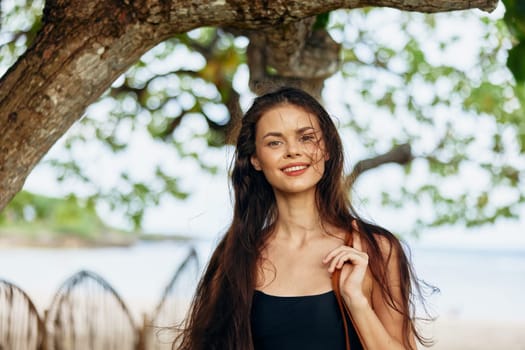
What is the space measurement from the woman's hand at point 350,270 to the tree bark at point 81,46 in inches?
34.7

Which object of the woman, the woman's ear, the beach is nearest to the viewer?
the woman

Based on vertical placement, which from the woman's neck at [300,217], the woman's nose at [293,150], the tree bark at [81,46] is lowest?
the woman's neck at [300,217]

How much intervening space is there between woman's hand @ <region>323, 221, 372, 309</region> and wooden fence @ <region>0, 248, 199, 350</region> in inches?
92.9

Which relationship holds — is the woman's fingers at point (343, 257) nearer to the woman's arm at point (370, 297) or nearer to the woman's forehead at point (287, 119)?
the woman's arm at point (370, 297)

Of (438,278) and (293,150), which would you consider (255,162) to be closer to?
(293,150)

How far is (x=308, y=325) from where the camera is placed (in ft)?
9.80

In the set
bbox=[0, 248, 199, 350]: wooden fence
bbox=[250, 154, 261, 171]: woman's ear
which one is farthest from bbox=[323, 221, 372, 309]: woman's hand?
bbox=[0, 248, 199, 350]: wooden fence

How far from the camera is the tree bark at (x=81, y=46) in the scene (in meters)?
2.88

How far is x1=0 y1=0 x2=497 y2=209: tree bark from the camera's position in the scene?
288 centimetres

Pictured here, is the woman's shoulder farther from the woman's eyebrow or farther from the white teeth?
the woman's eyebrow

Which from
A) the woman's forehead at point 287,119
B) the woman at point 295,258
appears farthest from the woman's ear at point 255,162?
the woman's forehead at point 287,119

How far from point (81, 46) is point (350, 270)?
128 centimetres

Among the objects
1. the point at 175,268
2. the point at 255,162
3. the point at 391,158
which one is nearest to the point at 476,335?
the point at 391,158

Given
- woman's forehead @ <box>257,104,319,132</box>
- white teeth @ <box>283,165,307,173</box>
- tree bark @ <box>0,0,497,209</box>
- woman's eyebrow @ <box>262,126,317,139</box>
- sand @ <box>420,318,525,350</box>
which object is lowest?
sand @ <box>420,318,525,350</box>
